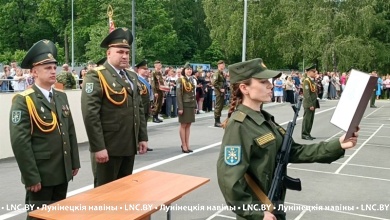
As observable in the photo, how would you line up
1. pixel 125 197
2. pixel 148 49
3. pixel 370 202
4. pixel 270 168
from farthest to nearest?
pixel 148 49, pixel 370 202, pixel 125 197, pixel 270 168

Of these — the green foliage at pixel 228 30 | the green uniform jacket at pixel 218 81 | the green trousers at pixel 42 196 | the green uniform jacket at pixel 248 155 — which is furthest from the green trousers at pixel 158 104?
the green foliage at pixel 228 30

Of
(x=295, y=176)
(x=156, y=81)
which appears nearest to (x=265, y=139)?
(x=295, y=176)

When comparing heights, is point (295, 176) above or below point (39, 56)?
below

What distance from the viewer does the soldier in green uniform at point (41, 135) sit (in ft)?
13.9

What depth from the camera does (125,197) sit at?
386 centimetres

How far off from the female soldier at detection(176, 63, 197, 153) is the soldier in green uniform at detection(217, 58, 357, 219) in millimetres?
6786

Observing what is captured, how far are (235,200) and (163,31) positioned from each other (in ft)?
180

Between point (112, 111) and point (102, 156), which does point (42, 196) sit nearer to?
point (102, 156)

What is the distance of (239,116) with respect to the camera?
10.3 feet

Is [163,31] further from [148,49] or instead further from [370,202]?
[370,202]

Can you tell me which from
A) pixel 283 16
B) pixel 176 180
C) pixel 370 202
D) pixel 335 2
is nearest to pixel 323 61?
pixel 335 2

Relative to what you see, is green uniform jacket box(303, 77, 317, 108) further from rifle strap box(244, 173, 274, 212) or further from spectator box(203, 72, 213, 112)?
rifle strap box(244, 173, 274, 212)

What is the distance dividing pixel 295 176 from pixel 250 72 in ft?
17.8

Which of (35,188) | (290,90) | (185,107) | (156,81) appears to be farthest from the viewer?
(290,90)
